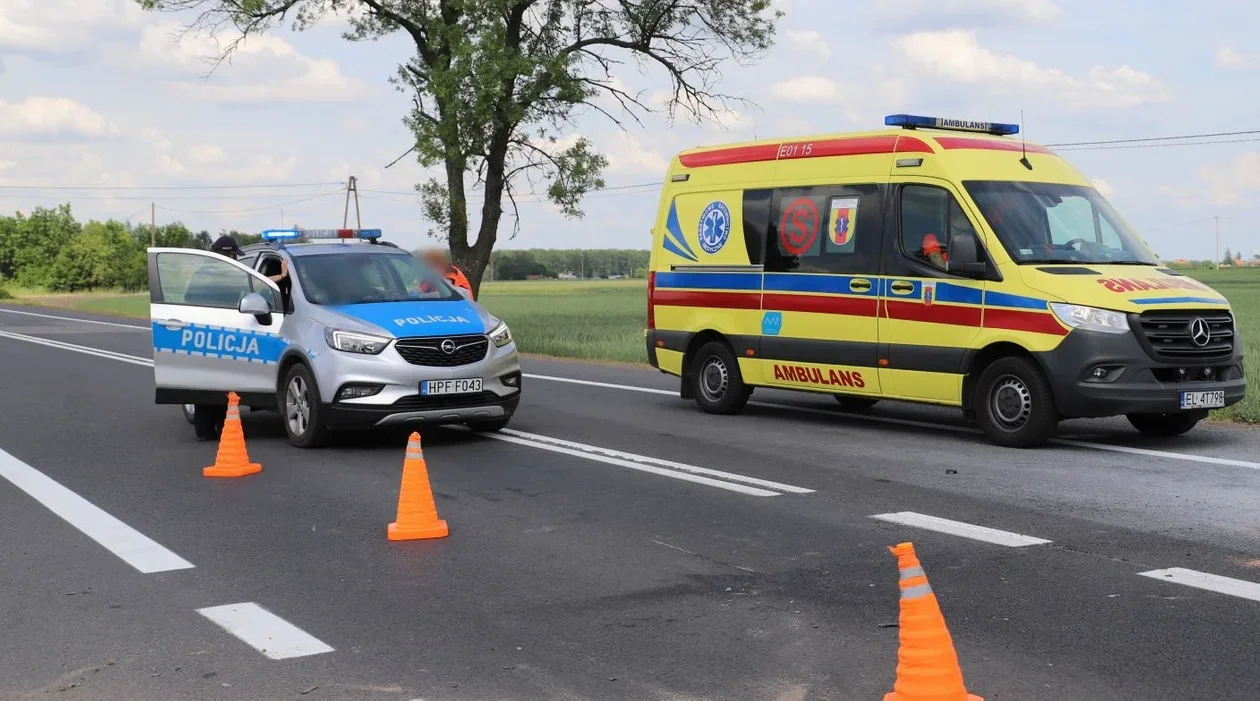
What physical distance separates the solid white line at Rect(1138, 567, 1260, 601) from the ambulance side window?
5.78 m

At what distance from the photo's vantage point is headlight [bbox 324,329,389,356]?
1136cm

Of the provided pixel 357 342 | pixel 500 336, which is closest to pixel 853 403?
pixel 500 336

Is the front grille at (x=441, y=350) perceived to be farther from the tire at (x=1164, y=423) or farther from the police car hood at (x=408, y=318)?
the tire at (x=1164, y=423)

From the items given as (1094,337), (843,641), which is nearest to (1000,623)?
(843,641)

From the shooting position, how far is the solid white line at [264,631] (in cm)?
559

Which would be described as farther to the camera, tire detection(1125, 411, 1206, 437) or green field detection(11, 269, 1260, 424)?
green field detection(11, 269, 1260, 424)

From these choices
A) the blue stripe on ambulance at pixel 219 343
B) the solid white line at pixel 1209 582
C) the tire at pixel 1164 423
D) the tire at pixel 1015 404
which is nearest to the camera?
the solid white line at pixel 1209 582

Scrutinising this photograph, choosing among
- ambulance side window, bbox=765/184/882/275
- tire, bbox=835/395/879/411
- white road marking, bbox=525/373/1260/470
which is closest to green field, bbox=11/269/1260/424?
white road marking, bbox=525/373/1260/470

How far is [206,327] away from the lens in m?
12.5

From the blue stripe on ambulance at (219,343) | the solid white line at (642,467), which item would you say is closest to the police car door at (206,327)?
the blue stripe on ambulance at (219,343)

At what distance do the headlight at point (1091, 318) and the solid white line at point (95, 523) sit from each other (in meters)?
6.68

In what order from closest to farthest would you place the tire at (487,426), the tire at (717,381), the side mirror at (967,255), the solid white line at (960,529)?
1. the solid white line at (960,529)
2. the side mirror at (967,255)
3. the tire at (487,426)
4. the tire at (717,381)

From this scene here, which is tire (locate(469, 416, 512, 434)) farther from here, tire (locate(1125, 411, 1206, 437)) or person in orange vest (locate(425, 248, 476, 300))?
tire (locate(1125, 411, 1206, 437))

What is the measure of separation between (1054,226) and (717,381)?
3.74 metres
